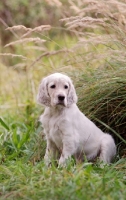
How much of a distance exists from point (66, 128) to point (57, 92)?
39 centimetres

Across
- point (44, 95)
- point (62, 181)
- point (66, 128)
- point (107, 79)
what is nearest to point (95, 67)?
point (107, 79)

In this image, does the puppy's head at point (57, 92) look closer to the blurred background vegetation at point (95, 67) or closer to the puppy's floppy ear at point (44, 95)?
the puppy's floppy ear at point (44, 95)


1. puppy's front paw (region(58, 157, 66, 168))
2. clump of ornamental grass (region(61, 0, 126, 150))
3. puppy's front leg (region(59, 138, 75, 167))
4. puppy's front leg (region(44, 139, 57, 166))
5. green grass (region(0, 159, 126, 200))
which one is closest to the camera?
green grass (region(0, 159, 126, 200))

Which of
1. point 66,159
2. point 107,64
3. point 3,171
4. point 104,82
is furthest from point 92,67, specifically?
point 3,171

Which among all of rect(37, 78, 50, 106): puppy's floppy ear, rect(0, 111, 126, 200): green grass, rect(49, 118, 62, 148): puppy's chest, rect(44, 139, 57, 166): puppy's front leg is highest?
rect(37, 78, 50, 106): puppy's floppy ear

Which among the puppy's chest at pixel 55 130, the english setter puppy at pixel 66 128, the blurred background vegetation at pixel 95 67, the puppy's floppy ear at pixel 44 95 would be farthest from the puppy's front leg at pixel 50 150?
the blurred background vegetation at pixel 95 67

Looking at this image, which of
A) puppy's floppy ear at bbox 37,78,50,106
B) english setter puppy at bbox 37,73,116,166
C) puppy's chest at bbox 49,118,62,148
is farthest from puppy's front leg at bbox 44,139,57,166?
puppy's floppy ear at bbox 37,78,50,106

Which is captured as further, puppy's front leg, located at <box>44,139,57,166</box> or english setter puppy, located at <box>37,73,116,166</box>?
puppy's front leg, located at <box>44,139,57,166</box>

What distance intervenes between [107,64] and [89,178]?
222 centimetres

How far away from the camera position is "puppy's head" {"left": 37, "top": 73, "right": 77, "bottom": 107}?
→ 5367 mm

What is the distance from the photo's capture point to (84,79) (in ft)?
21.0

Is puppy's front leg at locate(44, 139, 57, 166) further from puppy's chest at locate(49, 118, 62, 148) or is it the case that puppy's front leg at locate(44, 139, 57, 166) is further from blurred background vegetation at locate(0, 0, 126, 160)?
blurred background vegetation at locate(0, 0, 126, 160)

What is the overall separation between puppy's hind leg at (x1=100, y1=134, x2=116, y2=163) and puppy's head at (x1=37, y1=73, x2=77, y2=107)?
2.01ft

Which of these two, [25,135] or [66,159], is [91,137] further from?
[25,135]
